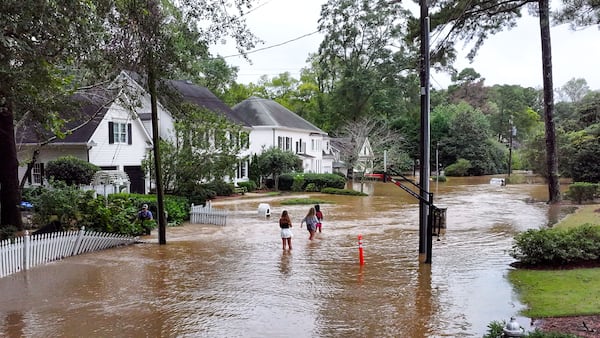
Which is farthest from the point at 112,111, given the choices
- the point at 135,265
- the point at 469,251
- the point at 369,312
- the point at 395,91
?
the point at 395,91

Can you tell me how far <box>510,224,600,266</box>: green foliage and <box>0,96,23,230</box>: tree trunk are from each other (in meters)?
15.9

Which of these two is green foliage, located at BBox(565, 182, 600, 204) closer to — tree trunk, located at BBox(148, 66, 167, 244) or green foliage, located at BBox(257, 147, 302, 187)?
green foliage, located at BBox(257, 147, 302, 187)

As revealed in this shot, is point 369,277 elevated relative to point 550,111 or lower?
lower

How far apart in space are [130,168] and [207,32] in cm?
1897

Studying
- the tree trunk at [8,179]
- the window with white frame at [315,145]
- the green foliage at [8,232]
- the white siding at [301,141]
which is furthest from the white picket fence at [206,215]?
the window with white frame at [315,145]

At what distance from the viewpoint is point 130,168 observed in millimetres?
32500

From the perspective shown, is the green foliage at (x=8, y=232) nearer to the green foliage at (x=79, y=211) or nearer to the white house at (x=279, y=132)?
the green foliage at (x=79, y=211)

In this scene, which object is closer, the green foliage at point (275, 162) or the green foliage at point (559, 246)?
the green foliage at point (559, 246)

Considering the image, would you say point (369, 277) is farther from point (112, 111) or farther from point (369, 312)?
point (112, 111)

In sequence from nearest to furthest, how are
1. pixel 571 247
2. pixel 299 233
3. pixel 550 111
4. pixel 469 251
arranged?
pixel 571 247 → pixel 469 251 → pixel 299 233 → pixel 550 111

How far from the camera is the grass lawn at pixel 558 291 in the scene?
→ 8551 millimetres

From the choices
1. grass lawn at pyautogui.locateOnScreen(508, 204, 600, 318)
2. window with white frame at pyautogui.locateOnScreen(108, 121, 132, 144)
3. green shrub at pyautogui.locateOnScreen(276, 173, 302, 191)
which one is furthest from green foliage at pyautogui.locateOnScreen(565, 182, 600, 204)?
window with white frame at pyautogui.locateOnScreen(108, 121, 132, 144)

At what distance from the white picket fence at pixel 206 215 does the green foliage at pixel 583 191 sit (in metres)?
20.3

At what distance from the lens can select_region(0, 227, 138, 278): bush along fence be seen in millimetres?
12086
